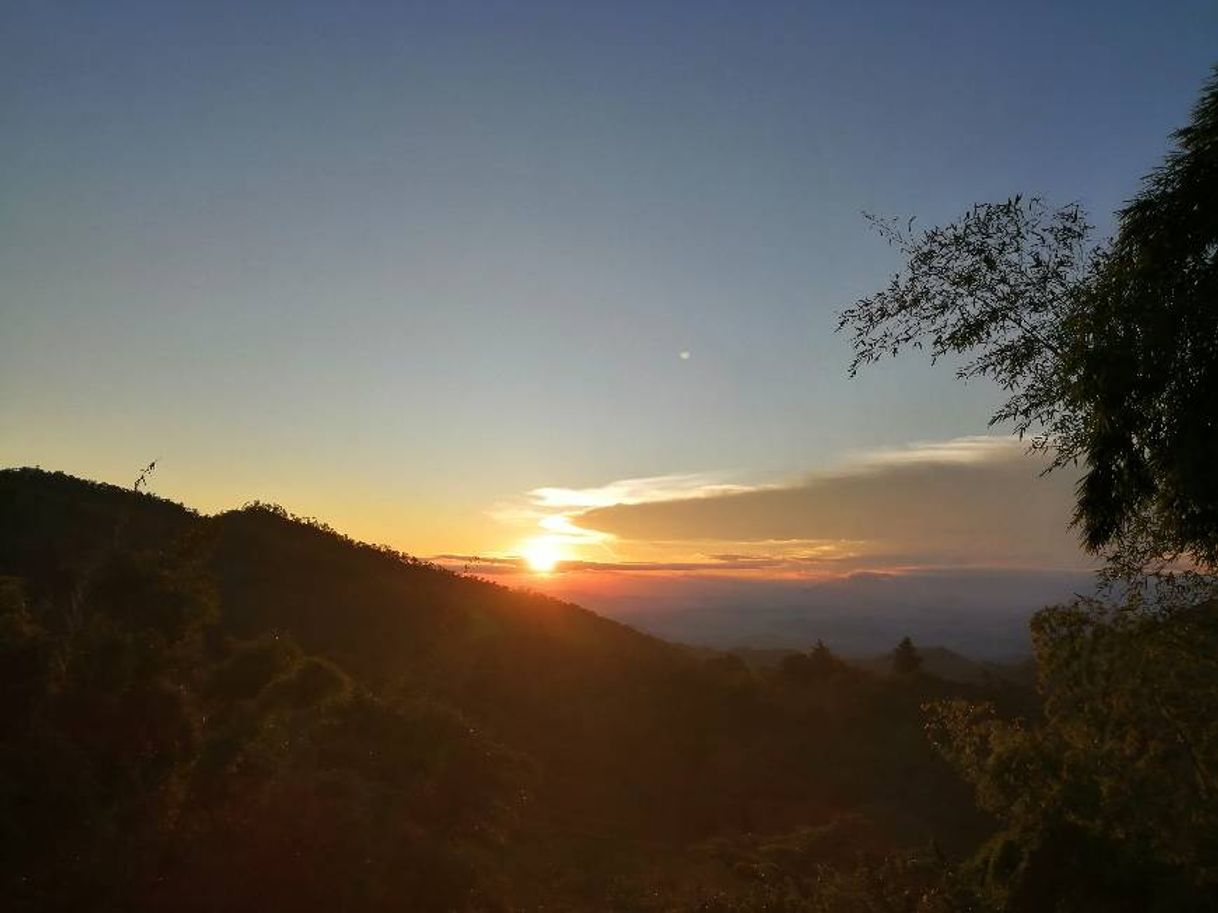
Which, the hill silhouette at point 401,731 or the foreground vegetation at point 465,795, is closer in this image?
the foreground vegetation at point 465,795

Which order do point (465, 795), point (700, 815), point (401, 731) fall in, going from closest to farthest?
point (465, 795) → point (401, 731) → point (700, 815)

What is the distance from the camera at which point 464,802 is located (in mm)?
18250

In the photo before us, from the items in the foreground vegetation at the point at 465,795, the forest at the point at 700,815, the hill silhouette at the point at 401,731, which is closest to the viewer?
the forest at the point at 700,815

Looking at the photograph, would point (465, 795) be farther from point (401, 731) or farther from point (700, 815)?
point (700, 815)

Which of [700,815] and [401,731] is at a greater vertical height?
[401,731]

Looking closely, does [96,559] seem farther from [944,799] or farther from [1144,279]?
[944,799]

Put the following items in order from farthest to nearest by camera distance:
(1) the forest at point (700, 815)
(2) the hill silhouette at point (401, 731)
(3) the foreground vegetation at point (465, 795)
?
(2) the hill silhouette at point (401, 731) < (3) the foreground vegetation at point (465, 795) < (1) the forest at point (700, 815)

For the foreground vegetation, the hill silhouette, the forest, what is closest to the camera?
the forest

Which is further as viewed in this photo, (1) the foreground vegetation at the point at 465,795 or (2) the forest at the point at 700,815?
(1) the foreground vegetation at the point at 465,795

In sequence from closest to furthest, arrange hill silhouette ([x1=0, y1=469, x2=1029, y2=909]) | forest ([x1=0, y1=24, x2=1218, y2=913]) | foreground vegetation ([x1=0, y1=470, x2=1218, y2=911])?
forest ([x1=0, y1=24, x2=1218, y2=913]) < foreground vegetation ([x1=0, y1=470, x2=1218, y2=911]) < hill silhouette ([x1=0, y1=469, x2=1029, y2=909])

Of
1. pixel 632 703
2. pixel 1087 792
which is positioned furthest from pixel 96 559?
pixel 632 703

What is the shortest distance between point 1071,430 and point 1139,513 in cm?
110

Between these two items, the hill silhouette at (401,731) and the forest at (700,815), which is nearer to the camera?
the forest at (700,815)

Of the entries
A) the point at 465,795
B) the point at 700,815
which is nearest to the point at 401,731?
the point at 465,795
